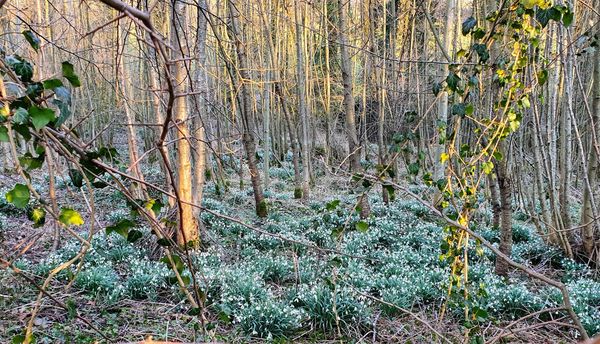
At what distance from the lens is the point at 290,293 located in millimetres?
4152

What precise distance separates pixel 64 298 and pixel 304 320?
2.13 m

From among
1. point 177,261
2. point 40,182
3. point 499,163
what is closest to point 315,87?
Answer: point 40,182

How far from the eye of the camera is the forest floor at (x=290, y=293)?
3262 millimetres

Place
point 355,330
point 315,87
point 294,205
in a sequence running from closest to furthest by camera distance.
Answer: point 355,330 → point 294,205 → point 315,87

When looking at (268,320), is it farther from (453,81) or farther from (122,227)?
(122,227)

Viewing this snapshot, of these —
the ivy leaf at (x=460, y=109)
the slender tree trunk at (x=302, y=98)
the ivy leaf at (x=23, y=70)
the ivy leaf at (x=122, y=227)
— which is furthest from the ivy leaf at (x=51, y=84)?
the slender tree trunk at (x=302, y=98)

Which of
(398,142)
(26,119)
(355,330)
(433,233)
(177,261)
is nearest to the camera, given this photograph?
(26,119)

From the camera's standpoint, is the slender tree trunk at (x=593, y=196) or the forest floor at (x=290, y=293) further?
the slender tree trunk at (x=593, y=196)

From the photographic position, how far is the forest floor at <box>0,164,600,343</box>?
3262 millimetres

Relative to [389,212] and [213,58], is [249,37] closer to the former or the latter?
[213,58]

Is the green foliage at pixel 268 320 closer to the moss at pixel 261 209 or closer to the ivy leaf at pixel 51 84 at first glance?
the ivy leaf at pixel 51 84

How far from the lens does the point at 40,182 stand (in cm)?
845

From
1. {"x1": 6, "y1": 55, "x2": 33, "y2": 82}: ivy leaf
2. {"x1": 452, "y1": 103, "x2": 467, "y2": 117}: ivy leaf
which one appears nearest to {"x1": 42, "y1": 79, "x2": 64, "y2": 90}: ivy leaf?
{"x1": 6, "y1": 55, "x2": 33, "y2": 82}: ivy leaf

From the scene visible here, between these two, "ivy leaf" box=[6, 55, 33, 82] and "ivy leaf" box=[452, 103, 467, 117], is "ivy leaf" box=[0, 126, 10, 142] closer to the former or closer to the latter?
"ivy leaf" box=[6, 55, 33, 82]
